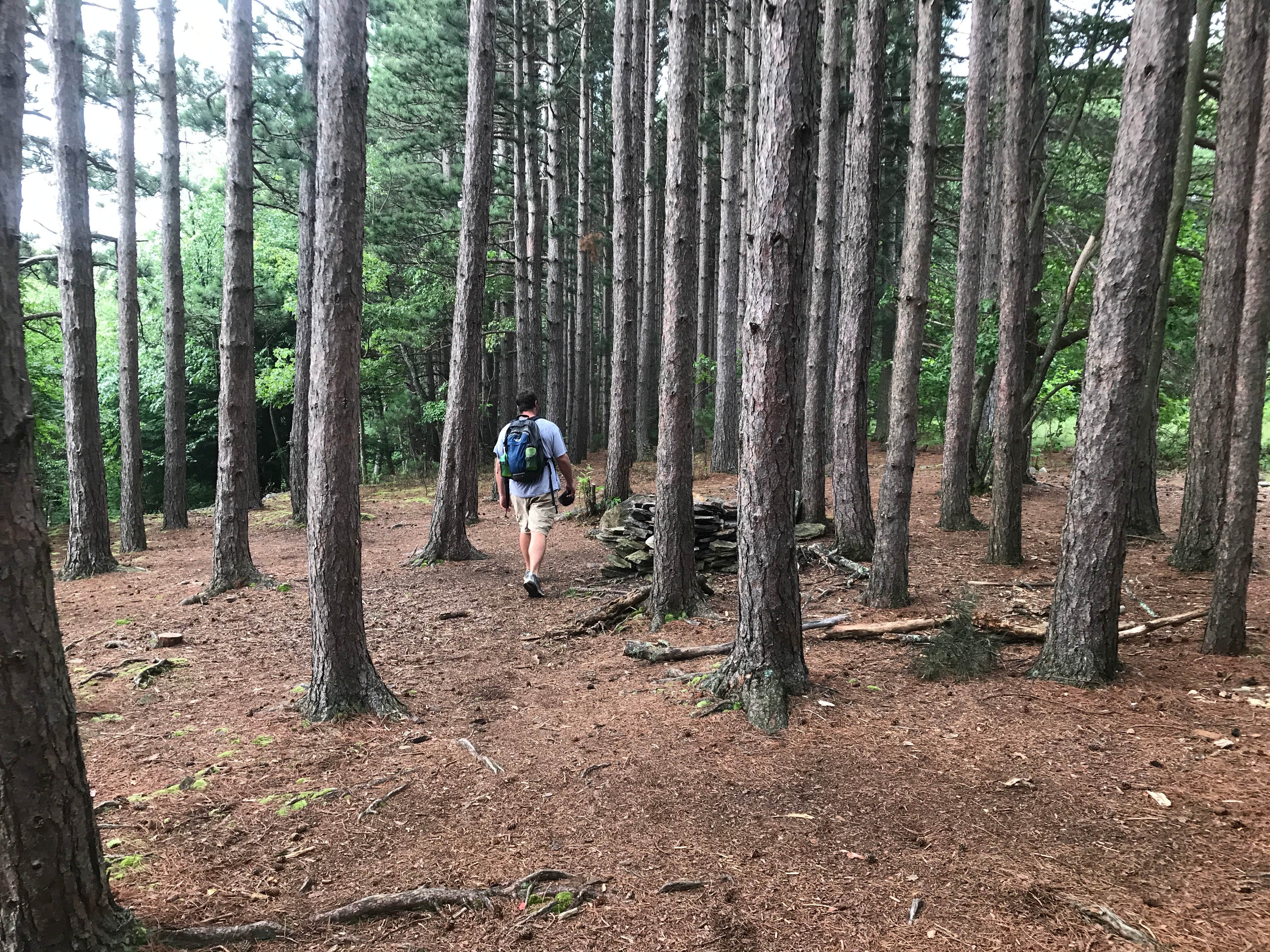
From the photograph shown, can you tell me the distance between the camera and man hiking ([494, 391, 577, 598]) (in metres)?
8.34

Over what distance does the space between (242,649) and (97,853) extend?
4531 mm

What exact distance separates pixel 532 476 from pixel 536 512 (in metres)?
0.43

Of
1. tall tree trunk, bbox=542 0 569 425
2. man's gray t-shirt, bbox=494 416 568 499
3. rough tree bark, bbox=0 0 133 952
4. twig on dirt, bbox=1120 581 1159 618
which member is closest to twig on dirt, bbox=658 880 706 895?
rough tree bark, bbox=0 0 133 952

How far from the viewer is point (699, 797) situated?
12.5ft

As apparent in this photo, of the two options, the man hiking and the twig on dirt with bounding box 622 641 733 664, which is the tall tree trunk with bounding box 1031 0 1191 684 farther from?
the man hiking

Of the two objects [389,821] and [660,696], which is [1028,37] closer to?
[660,696]

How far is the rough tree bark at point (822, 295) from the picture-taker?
419 inches

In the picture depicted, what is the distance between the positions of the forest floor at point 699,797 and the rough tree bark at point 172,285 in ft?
30.5

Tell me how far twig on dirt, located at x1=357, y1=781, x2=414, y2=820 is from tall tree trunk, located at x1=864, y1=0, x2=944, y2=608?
4712 millimetres

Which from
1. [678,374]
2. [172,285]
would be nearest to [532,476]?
[678,374]

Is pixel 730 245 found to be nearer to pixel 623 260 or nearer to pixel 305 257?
pixel 623 260

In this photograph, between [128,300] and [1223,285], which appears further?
[128,300]

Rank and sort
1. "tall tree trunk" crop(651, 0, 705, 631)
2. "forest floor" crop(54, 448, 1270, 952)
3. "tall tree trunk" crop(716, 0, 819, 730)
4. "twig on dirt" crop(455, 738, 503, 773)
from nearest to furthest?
"forest floor" crop(54, 448, 1270, 952) < "twig on dirt" crop(455, 738, 503, 773) < "tall tree trunk" crop(716, 0, 819, 730) < "tall tree trunk" crop(651, 0, 705, 631)

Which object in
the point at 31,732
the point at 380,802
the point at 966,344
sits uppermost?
the point at 966,344
